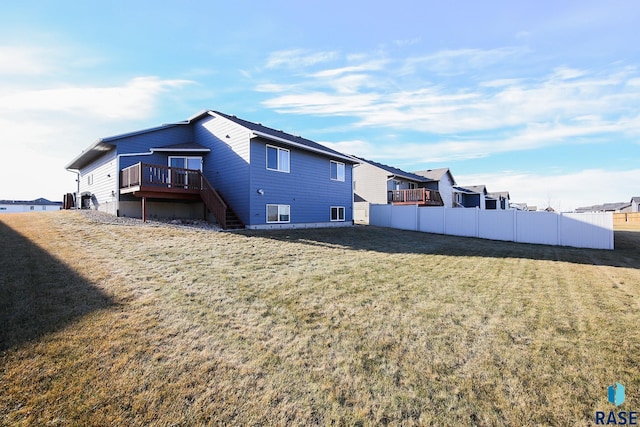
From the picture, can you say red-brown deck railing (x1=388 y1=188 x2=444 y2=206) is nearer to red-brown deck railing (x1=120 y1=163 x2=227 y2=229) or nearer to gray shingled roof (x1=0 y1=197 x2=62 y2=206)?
red-brown deck railing (x1=120 y1=163 x2=227 y2=229)

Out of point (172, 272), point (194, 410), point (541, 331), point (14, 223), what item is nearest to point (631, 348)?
point (541, 331)

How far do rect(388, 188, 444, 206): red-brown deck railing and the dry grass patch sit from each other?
19747 mm

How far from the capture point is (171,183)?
522 inches

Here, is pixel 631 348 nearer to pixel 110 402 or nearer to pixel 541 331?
pixel 541 331

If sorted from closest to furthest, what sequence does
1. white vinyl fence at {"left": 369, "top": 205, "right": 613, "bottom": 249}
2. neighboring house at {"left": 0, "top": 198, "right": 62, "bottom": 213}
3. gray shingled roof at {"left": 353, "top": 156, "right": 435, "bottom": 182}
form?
white vinyl fence at {"left": 369, "top": 205, "right": 613, "bottom": 249}
gray shingled roof at {"left": 353, "top": 156, "right": 435, "bottom": 182}
neighboring house at {"left": 0, "top": 198, "right": 62, "bottom": 213}

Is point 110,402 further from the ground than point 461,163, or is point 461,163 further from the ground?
point 461,163

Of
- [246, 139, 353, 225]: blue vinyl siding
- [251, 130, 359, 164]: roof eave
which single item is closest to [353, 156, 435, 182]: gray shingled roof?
[251, 130, 359, 164]: roof eave

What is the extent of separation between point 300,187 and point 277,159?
218cm

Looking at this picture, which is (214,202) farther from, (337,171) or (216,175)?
(337,171)

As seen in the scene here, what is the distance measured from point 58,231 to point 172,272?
6.44 metres

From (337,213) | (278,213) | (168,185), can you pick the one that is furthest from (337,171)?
(168,185)

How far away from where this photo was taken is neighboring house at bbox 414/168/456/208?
112 ft

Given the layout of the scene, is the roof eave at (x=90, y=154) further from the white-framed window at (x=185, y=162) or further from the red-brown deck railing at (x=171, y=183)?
the white-framed window at (x=185, y=162)

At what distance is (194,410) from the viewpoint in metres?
2.64
